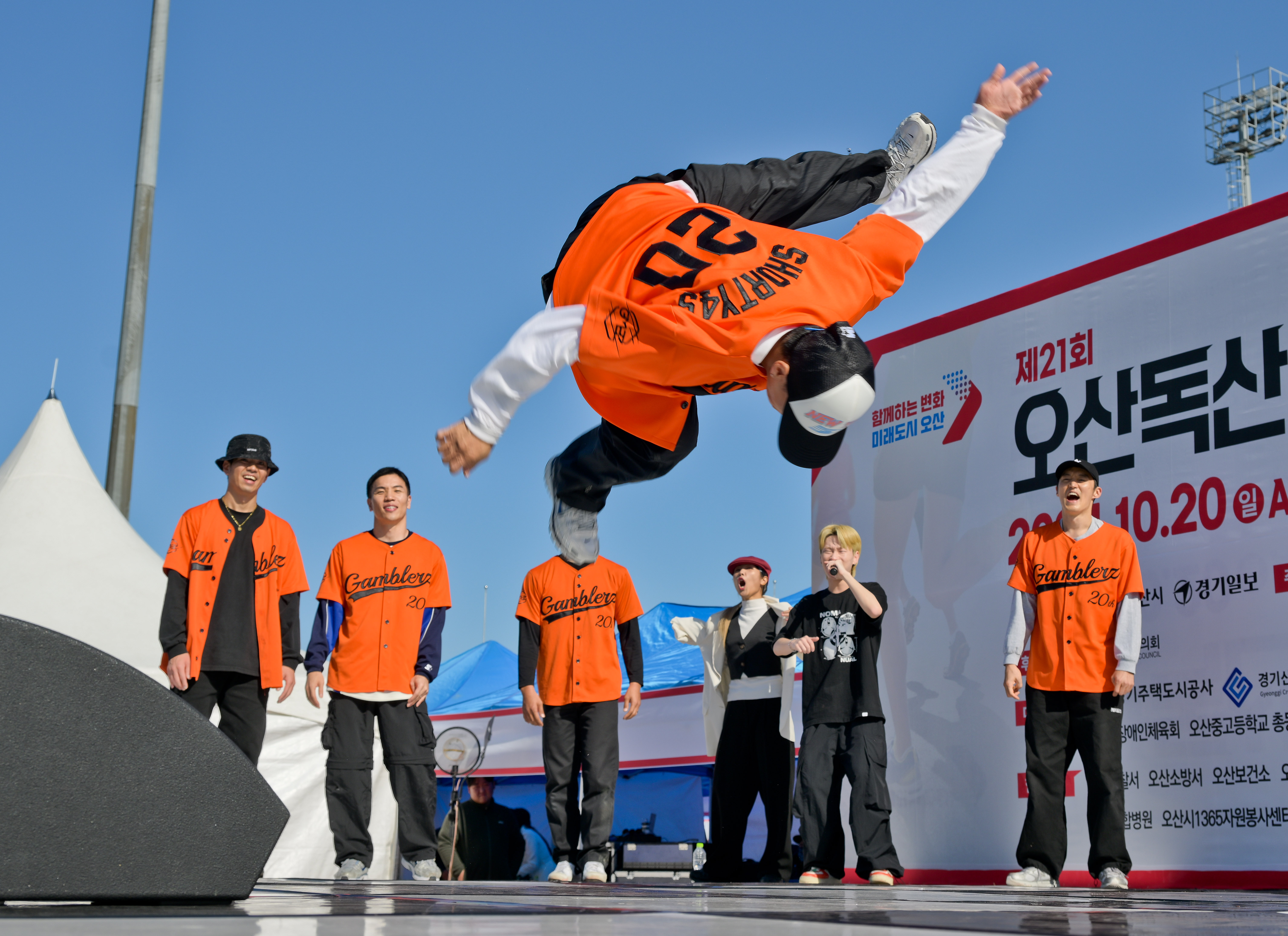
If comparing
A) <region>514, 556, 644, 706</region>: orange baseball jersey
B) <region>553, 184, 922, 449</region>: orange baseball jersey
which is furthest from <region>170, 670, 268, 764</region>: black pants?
<region>553, 184, 922, 449</region>: orange baseball jersey

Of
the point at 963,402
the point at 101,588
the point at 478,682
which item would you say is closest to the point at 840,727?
the point at 963,402

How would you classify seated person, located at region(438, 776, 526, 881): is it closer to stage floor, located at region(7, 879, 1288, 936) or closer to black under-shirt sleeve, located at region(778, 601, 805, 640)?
black under-shirt sleeve, located at region(778, 601, 805, 640)

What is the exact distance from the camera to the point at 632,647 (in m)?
6.30

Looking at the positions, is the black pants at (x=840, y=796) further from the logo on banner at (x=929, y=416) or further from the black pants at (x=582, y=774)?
the logo on banner at (x=929, y=416)

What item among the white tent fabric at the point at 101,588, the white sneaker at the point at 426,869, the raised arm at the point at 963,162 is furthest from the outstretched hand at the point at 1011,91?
the white tent fabric at the point at 101,588

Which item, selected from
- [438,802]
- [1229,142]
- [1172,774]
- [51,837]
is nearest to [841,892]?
[1172,774]

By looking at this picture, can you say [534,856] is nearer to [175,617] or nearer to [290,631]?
[290,631]

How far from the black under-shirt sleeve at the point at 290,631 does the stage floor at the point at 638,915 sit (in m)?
1.65

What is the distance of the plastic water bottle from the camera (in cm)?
745

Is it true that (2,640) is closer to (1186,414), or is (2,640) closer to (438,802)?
(1186,414)

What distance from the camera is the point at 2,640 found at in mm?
2340

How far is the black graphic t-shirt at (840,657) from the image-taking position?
584cm

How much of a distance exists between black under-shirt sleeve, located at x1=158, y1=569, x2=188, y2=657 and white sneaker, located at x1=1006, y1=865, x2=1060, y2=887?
342 cm

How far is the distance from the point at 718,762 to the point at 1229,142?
36813mm
